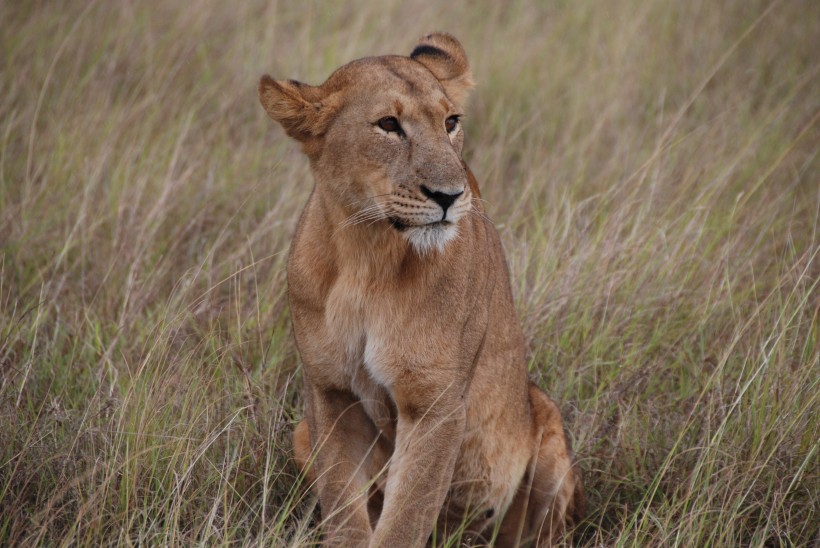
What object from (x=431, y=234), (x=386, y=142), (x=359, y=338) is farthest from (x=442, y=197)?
(x=359, y=338)

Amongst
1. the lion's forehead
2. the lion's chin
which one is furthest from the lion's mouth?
the lion's forehead

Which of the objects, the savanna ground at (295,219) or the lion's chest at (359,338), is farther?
the savanna ground at (295,219)

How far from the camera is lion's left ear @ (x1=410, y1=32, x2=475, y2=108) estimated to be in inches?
149

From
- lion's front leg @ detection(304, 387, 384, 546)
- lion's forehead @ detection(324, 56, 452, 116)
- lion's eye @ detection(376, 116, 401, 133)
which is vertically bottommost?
lion's front leg @ detection(304, 387, 384, 546)

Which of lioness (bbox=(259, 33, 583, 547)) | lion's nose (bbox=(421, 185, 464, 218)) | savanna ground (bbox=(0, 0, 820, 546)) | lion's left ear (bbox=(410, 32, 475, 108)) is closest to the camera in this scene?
lion's nose (bbox=(421, 185, 464, 218))

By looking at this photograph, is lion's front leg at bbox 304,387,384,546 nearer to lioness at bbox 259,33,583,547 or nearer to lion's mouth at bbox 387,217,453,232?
lioness at bbox 259,33,583,547

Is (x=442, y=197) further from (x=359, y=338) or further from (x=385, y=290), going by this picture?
(x=359, y=338)

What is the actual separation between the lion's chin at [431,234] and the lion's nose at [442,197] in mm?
66

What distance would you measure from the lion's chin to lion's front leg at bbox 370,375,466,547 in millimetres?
416

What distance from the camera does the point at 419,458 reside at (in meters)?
3.26

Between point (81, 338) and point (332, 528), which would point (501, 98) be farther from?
point (332, 528)

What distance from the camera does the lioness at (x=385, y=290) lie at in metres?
3.19

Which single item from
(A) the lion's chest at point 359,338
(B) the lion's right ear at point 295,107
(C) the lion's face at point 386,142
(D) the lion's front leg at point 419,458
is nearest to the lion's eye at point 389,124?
(C) the lion's face at point 386,142

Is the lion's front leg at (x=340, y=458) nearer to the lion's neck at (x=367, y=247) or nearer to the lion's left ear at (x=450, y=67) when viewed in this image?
the lion's neck at (x=367, y=247)
